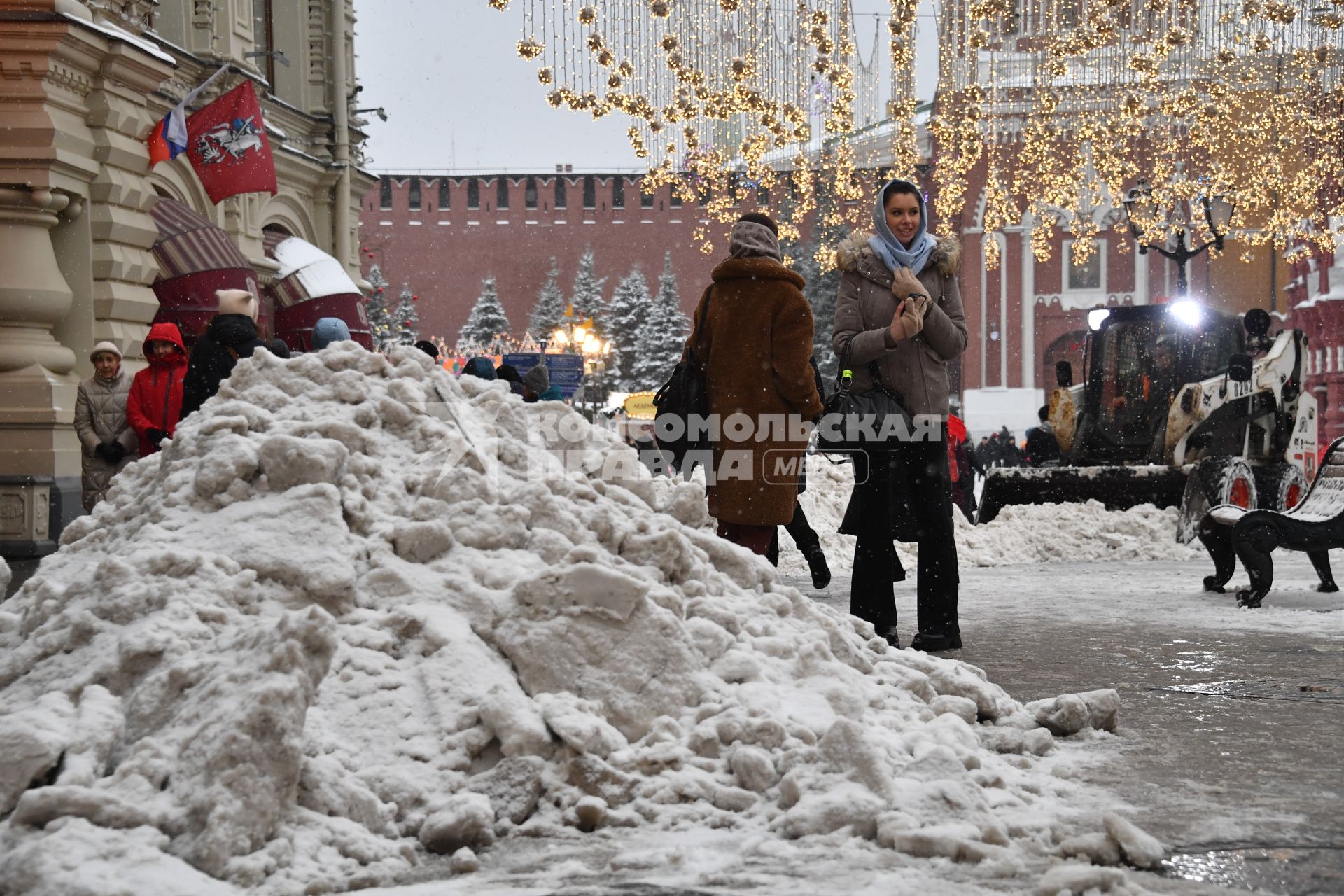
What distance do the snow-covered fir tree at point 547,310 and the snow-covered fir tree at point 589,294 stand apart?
2.27ft

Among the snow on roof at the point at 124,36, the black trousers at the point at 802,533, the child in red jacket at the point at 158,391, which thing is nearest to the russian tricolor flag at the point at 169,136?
the snow on roof at the point at 124,36

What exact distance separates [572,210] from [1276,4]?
5932 centimetres

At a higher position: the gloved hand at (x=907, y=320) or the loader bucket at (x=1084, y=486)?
the gloved hand at (x=907, y=320)

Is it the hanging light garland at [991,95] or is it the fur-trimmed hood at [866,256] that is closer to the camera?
the fur-trimmed hood at [866,256]

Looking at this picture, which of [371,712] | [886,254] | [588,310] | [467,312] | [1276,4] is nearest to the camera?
[371,712]

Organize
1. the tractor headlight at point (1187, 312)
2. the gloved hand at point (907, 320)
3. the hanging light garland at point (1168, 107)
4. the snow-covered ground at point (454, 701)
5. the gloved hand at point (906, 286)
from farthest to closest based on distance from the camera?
the hanging light garland at point (1168, 107)
the tractor headlight at point (1187, 312)
the gloved hand at point (906, 286)
the gloved hand at point (907, 320)
the snow-covered ground at point (454, 701)

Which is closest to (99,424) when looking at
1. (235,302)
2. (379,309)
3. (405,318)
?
(235,302)

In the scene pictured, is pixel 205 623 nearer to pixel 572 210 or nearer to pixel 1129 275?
pixel 1129 275

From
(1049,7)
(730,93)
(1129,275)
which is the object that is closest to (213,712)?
(730,93)

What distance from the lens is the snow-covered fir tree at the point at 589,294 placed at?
6812 centimetres

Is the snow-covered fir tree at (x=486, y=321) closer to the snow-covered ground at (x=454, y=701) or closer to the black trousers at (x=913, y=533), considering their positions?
the black trousers at (x=913, y=533)

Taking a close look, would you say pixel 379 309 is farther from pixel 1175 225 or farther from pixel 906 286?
pixel 906 286

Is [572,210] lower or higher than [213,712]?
higher

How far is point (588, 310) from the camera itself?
225 feet
